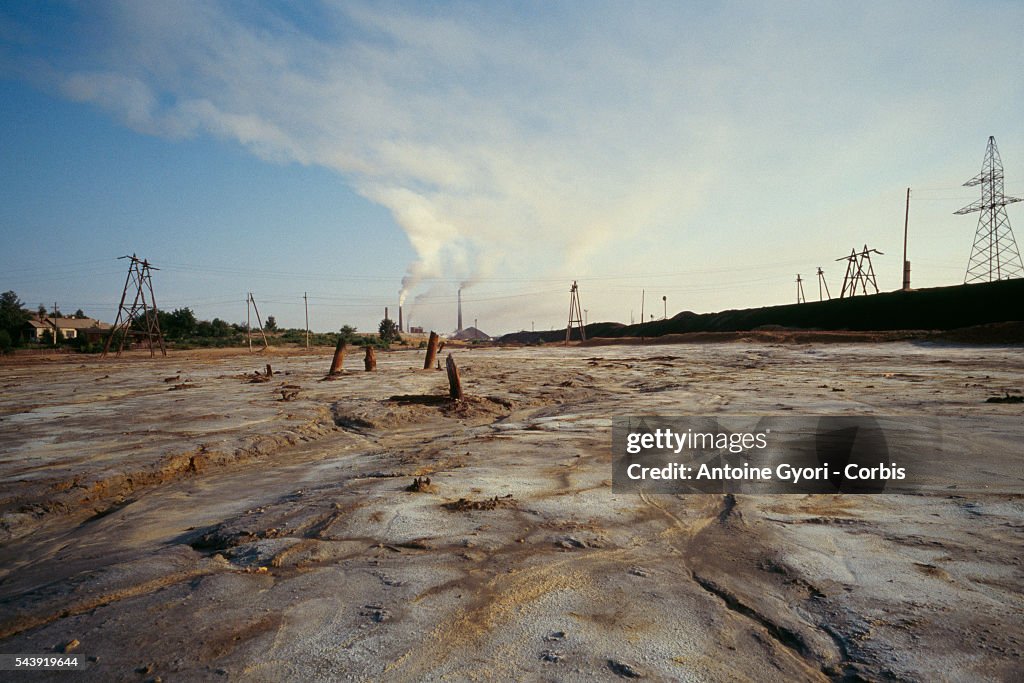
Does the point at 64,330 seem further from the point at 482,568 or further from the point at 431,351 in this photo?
the point at 482,568

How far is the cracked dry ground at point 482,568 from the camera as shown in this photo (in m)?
1.79

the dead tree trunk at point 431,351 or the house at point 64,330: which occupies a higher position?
the house at point 64,330

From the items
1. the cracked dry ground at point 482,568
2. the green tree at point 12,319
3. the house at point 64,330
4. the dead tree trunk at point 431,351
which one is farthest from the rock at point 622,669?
the green tree at point 12,319

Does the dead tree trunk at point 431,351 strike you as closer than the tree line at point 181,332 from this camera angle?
Yes

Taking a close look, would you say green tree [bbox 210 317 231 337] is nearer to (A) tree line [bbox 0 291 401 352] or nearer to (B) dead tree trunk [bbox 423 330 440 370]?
(A) tree line [bbox 0 291 401 352]

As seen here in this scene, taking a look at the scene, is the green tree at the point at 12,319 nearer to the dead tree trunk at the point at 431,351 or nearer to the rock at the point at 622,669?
the dead tree trunk at the point at 431,351

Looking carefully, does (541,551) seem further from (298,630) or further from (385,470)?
(385,470)

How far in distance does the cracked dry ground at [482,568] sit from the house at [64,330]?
40958 millimetres

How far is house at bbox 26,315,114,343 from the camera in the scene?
1825 inches

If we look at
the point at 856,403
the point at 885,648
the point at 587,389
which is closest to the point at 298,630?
the point at 885,648

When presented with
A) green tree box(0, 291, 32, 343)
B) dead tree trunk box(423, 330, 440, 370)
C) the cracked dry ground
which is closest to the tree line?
green tree box(0, 291, 32, 343)

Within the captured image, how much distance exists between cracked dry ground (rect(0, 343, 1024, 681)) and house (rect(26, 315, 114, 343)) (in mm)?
40958

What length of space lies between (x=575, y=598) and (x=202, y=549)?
77.7 inches

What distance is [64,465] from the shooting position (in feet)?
15.0
